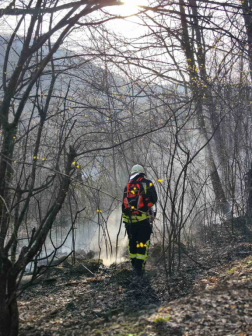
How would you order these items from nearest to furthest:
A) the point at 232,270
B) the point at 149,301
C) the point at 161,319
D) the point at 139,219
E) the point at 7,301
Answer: the point at 7,301, the point at 161,319, the point at 149,301, the point at 232,270, the point at 139,219

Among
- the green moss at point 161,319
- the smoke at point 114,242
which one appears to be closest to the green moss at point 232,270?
the green moss at point 161,319

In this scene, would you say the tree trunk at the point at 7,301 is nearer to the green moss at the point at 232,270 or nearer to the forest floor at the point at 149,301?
the forest floor at the point at 149,301

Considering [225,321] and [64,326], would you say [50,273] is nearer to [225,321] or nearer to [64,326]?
[64,326]

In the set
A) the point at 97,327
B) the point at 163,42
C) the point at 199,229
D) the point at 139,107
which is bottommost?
the point at 97,327

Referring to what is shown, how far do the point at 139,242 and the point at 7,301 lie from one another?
3.04 meters

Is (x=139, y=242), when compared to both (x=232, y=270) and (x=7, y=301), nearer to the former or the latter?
(x=232, y=270)

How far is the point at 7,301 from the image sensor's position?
2914mm

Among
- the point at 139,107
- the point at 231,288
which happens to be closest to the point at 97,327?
the point at 231,288

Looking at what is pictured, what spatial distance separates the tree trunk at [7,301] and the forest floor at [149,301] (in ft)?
1.31

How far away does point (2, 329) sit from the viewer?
2.93m

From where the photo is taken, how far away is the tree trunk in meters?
2.90

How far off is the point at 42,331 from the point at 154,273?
252 centimetres

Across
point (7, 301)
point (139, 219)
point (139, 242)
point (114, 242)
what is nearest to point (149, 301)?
point (139, 242)

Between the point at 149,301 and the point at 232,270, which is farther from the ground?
the point at 232,270
